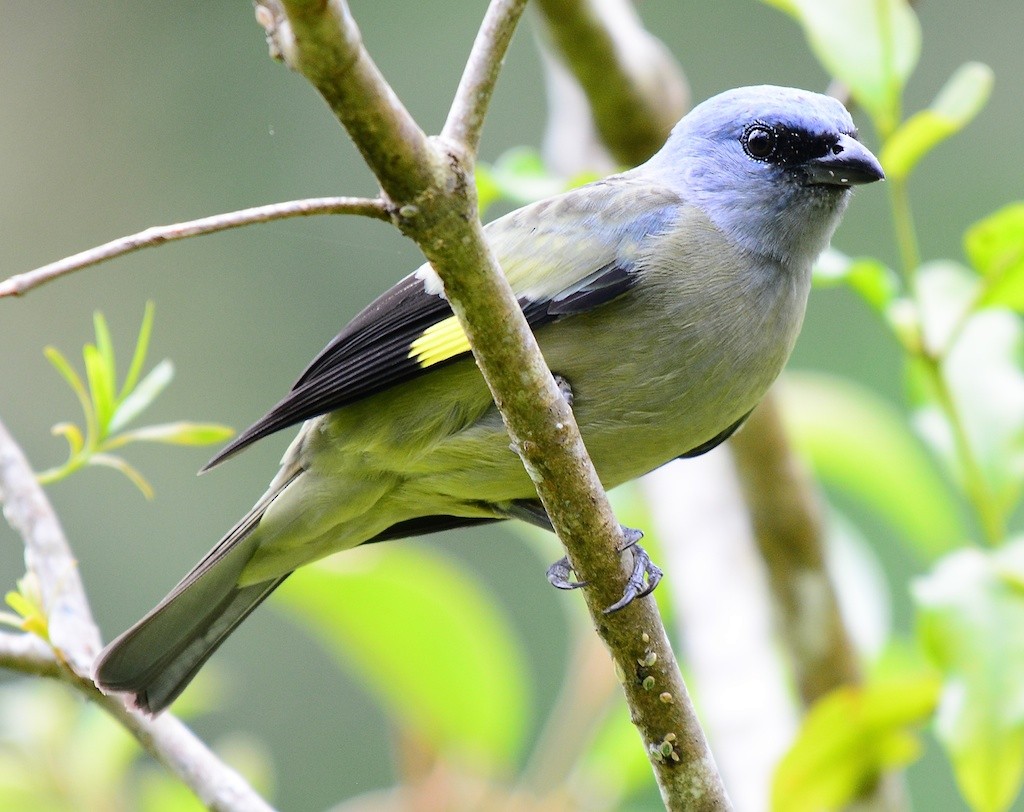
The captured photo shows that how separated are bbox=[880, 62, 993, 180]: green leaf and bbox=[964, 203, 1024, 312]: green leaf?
0.21 metres

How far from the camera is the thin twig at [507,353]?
1.56m

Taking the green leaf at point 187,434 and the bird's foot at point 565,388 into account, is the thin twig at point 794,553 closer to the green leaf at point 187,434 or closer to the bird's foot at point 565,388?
the bird's foot at point 565,388

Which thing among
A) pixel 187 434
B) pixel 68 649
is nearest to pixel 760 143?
pixel 187 434

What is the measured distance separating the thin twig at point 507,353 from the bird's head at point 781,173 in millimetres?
1134

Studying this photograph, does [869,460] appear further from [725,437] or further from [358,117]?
[358,117]

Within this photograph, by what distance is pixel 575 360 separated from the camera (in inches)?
115

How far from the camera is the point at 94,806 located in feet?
11.1

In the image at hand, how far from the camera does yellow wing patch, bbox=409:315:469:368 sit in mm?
2816

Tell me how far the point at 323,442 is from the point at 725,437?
1.00m

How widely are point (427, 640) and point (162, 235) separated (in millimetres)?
2015

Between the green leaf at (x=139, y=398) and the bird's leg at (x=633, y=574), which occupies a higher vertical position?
the green leaf at (x=139, y=398)

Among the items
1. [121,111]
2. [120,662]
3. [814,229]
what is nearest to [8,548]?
[121,111]

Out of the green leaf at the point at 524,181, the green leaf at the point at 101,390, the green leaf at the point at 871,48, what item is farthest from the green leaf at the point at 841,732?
the green leaf at the point at 101,390

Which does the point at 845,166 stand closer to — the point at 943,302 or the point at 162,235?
the point at 943,302
